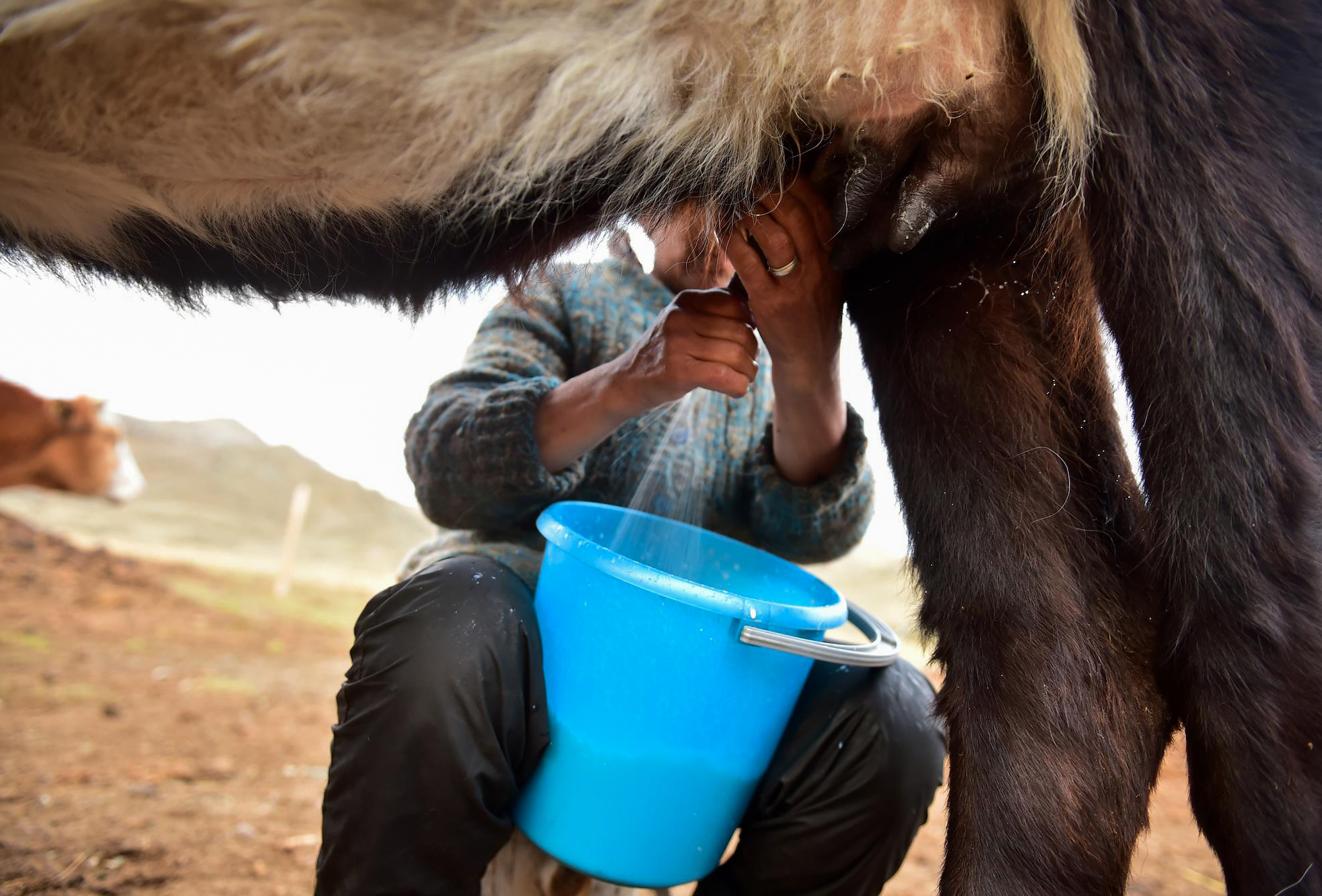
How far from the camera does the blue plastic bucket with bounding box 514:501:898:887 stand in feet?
2.82

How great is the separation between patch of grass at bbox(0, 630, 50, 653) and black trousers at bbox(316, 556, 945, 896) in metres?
3.01

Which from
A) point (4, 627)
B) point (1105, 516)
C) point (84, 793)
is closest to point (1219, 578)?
point (1105, 516)

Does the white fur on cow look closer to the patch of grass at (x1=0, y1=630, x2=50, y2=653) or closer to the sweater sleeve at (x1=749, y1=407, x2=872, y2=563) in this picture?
the sweater sleeve at (x1=749, y1=407, x2=872, y2=563)

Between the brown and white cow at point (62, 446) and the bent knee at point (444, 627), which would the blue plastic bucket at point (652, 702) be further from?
the brown and white cow at point (62, 446)

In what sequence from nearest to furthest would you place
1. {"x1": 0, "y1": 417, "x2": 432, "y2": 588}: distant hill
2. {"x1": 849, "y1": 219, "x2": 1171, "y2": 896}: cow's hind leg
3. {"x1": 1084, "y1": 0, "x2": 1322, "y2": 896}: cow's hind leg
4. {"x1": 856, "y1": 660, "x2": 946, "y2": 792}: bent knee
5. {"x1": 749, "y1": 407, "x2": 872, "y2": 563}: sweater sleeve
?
{"x1": 1084, "y1": 0, "x2": 1322, "y2": 896}: cow's hind leg < {"x1": 849, "y1": 219, "x2": 1171, "y2": 896}: cow's hind leg < {"x1": 856, "y1": 660, "x2": 946, "y2": 792}: bent knee < {"x1": 749, "y1": 407, "x2": 872, "y2": 563}: sweater sleeve < {"x1": 0, "y1": 417, "x2": 432, "y2": 588}: distant hill

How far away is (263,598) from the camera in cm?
521

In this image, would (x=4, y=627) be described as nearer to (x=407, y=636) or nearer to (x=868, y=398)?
(x=407, y=636)

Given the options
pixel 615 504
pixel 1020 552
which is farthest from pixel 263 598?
pixel 1020 552

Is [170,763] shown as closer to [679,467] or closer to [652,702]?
[679,467]

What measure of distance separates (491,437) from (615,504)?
33 centimetres

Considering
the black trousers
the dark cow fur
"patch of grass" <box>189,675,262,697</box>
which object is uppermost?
the dark cow fur

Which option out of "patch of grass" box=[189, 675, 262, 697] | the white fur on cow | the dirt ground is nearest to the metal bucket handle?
the dirt ground

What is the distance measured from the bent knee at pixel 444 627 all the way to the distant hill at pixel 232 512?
19.5ft

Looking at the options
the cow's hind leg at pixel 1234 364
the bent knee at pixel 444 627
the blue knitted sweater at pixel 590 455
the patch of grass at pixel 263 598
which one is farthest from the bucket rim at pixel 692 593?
the patch of grass at pixel 263 598
